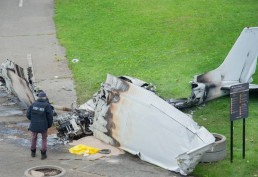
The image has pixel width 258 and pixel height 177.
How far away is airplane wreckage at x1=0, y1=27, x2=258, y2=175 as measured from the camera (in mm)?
12891

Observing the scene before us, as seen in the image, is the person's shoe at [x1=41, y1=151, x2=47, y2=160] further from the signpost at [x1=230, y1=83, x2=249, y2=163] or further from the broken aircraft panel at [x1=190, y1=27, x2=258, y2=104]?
the broken aircraft panel at [x1=190, y1=27, x2=258, y2=104]

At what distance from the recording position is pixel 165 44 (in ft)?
80.2

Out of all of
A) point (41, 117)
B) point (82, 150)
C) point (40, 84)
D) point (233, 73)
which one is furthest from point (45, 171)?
point (40, 84)

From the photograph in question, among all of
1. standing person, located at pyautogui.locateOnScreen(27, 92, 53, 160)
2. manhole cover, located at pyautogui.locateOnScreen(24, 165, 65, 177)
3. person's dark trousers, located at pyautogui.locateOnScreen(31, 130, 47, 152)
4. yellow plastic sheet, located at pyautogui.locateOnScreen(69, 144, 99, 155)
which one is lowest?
manhole cover, located at pyautogui.locateOnScreen(24, 165, 65, 177)

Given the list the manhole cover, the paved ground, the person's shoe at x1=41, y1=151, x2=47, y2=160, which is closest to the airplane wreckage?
the paved ground

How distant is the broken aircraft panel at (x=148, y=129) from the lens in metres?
12.8

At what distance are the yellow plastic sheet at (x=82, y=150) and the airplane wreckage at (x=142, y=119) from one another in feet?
1.46

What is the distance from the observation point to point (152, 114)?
43.8 feet

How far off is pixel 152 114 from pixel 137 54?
10163mm

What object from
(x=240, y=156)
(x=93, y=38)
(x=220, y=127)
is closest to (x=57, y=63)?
(x=93, y=38)

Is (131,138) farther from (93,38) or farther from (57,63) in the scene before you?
Answer: (93,38)

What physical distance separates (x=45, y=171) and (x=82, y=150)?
4.26 feet

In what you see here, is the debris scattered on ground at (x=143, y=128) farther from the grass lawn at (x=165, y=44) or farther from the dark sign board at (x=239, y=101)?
the dark sign board at (x=239, y=101)

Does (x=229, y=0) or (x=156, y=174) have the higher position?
(x=229, y=0)
